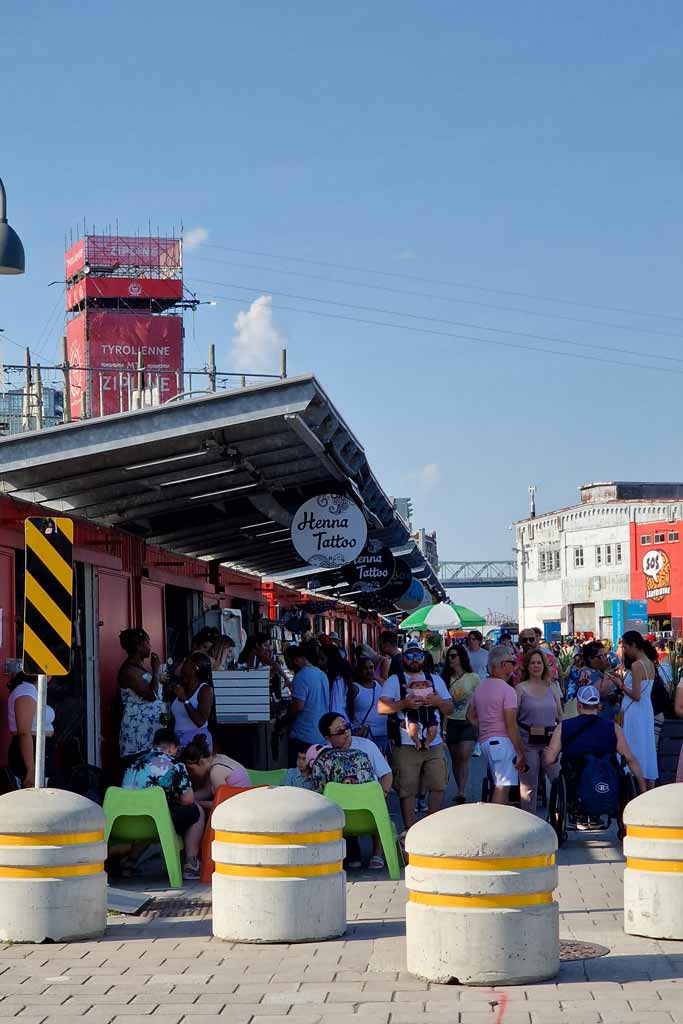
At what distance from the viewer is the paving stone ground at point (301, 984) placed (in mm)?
6699

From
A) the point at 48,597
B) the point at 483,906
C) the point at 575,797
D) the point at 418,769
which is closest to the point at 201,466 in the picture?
the point at 418,769

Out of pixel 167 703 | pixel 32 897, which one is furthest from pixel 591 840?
pixel 32 897

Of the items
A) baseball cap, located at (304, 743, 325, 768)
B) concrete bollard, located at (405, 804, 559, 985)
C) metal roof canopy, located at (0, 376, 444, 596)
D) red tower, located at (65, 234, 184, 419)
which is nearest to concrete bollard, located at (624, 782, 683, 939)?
concrete bollard, located at (405, 804, 559, 985)

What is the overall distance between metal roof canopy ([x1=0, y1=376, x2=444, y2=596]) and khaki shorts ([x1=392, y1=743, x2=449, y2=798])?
2.73 m

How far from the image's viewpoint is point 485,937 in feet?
23.8

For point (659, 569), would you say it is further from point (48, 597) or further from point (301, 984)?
point (301, 984)

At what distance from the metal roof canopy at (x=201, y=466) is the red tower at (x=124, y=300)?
9628 centimetres

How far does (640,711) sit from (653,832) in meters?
4.87

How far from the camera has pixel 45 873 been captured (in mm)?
8508

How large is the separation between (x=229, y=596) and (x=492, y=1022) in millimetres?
17991

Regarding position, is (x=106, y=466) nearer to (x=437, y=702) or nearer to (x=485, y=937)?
(x=437, y=702)

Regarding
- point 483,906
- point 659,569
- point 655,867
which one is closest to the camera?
point 483,906

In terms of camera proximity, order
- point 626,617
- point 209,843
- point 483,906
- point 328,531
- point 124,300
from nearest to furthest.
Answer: point 483,906 < point 209,843 < point 328,531 < point 626,617 < point 124,300

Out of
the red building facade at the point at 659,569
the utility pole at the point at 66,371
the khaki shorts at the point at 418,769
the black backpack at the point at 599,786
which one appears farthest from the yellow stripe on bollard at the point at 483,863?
the red building facade at the point at 659,569
